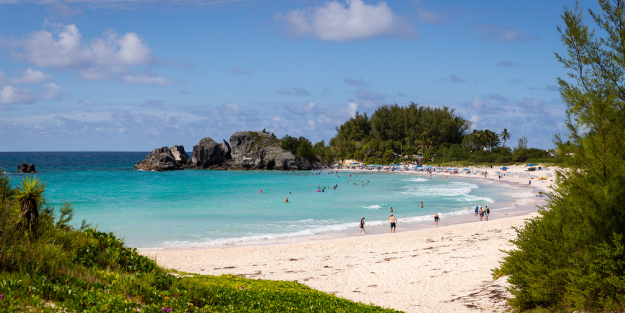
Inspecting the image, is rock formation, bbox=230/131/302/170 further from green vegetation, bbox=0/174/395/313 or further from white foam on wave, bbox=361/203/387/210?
green vegetation, bbox=0/174/395/313

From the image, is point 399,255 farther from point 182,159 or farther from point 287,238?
point 182,159

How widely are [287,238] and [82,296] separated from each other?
2032 cm

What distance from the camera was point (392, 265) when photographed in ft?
52.4

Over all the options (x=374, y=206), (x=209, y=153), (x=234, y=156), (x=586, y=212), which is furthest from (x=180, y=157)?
(x=586, y=212)

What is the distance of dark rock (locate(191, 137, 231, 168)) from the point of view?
362 ft

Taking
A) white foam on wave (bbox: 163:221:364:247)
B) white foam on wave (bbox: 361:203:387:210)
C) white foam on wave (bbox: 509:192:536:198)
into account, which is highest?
white foam on wave (bbox: 509:192:536:198)

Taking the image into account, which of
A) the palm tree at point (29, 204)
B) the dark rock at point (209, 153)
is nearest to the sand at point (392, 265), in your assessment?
the palm tree at point (29, 204)

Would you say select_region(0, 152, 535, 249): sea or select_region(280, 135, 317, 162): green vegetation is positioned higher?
select_region(280, 135, 317, 162): green vegetation

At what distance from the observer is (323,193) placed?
5303cm

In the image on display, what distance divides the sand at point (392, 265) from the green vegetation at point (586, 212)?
1707mm

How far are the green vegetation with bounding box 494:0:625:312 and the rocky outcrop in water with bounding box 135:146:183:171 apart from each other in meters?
107

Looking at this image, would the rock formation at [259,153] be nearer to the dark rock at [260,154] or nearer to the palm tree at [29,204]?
the dark rock at [260,154]

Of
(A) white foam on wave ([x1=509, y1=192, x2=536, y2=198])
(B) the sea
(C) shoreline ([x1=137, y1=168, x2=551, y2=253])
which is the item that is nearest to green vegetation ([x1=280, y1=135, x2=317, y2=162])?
(B) the sea

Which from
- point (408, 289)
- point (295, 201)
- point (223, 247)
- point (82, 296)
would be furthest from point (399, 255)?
point (295, 201)
